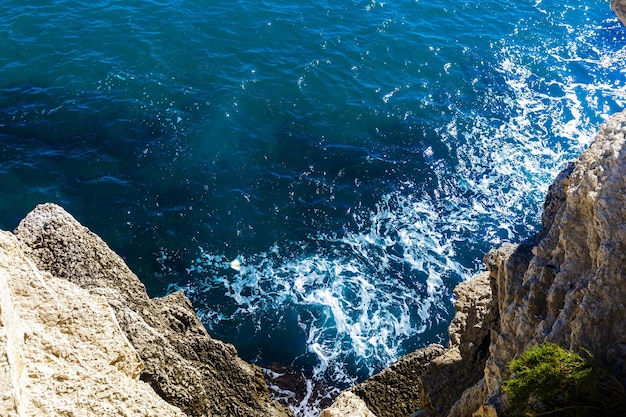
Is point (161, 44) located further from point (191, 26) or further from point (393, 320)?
point (393, 320)

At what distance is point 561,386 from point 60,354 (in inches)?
438

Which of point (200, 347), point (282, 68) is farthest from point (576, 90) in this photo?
point (200, 347)

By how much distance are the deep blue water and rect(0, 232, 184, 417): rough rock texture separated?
41.8 ft

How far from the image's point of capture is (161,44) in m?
43.4

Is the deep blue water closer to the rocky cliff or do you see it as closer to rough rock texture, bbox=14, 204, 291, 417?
rough rock texture, bbox=14, 204, 291, 417

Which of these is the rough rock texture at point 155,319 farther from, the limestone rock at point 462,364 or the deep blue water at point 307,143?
the deep blue water at point 307,143

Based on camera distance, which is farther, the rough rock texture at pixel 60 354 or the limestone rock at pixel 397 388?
the limestone rock at pixel 397 388

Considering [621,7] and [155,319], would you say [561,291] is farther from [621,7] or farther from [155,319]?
[155,319]

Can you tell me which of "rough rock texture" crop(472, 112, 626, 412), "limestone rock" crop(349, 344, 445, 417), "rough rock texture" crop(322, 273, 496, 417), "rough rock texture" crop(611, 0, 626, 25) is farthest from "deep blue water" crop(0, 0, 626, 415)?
"rough rock texture" crop(611, 0, 626, 25)

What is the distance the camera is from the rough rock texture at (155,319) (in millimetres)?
18906

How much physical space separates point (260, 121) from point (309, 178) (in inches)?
220

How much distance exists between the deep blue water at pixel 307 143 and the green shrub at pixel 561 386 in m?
14.4

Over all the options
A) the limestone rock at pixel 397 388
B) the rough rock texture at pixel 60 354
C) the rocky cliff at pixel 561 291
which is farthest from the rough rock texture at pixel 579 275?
the rough rock texture at pixel 60 354

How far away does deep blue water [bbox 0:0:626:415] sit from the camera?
3106 centimetres
